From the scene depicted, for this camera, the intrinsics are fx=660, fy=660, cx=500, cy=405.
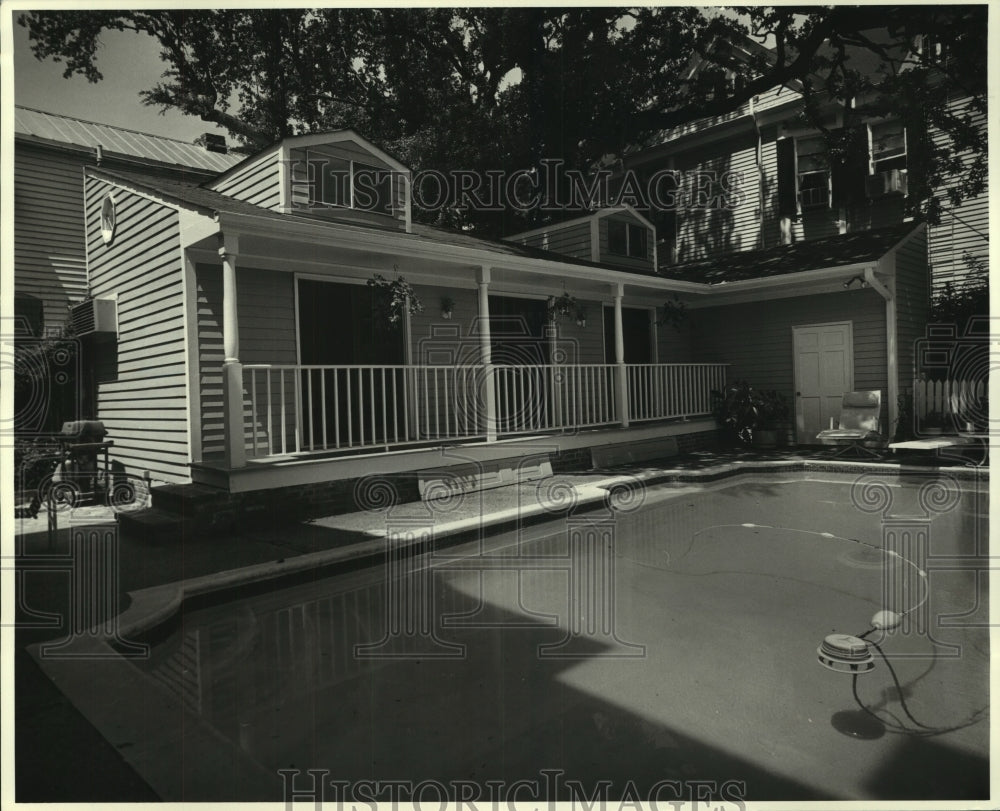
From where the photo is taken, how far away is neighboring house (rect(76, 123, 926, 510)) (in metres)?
6.63

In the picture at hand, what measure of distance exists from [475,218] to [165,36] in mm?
8445

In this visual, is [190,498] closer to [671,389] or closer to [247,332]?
[247,332]

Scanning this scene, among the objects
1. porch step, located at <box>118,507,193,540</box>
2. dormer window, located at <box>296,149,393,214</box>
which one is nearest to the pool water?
porch step, located at <box>118,507,193,540</box>

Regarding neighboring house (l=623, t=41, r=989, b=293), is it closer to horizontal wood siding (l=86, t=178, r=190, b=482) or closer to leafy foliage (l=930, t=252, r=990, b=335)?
leafy foliage (l=930, t=252, r=990, b=335)

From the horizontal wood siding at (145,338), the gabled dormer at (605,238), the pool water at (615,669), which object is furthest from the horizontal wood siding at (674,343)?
the horizontal wood siding at (145,338)

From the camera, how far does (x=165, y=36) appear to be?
14508 mm

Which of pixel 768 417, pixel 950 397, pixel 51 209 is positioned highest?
pixel 51 209

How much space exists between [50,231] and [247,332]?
5.44 meters

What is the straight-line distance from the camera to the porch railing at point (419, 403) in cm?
675

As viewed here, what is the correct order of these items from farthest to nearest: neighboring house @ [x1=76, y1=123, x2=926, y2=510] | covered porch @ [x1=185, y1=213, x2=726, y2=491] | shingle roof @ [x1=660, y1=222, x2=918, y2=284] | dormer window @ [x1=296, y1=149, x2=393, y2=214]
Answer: shingle roof @ [x1=660, y1=222, x2=918, y2=284] < dormer window @ [x1=296, y1=149, x2=393, y2=214] < neighboring house @ [x1=76, y1=123, x2=926, y2=510] < covered porch @ [x1=185, y1=213, x2=726, y2=491]

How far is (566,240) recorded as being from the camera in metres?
12.5

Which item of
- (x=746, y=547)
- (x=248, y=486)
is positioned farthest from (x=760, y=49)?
(x=248, y=486)

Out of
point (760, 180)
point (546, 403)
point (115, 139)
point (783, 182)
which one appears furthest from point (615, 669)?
point (760, 180)

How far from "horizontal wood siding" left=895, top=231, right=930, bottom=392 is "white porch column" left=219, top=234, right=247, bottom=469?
9653 mm
